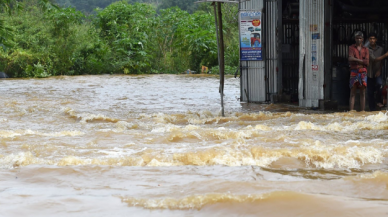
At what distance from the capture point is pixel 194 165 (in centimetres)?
644

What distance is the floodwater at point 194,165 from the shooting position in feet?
14.6

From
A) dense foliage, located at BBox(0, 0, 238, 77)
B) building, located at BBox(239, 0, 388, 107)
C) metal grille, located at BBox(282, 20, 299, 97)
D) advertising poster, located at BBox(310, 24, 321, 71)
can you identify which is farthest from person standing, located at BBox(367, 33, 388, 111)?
dense foliage, located at BBox(0, 0, 238, 77)

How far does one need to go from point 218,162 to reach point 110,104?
8.34 m

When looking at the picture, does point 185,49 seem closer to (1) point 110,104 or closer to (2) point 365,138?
(1) point 110,104

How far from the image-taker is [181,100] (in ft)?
49.7

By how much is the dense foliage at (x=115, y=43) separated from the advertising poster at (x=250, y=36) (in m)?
15.8

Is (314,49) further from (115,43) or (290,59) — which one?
(115,43)

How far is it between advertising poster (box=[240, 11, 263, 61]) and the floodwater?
2.34 meters

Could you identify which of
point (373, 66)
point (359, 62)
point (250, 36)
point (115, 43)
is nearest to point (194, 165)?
point (359, 62)

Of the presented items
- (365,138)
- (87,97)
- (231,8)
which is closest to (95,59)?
(231,8)

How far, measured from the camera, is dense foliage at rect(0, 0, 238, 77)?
29.2m

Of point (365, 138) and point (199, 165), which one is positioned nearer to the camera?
point (199, 165)

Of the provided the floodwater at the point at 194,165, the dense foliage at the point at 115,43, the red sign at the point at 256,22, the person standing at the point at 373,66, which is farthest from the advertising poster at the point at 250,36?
the dense foliage at the point at 115,43

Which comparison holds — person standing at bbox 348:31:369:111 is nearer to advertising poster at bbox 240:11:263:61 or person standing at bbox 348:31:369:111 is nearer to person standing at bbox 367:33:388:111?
person standing at bbox 367:33:388:111
